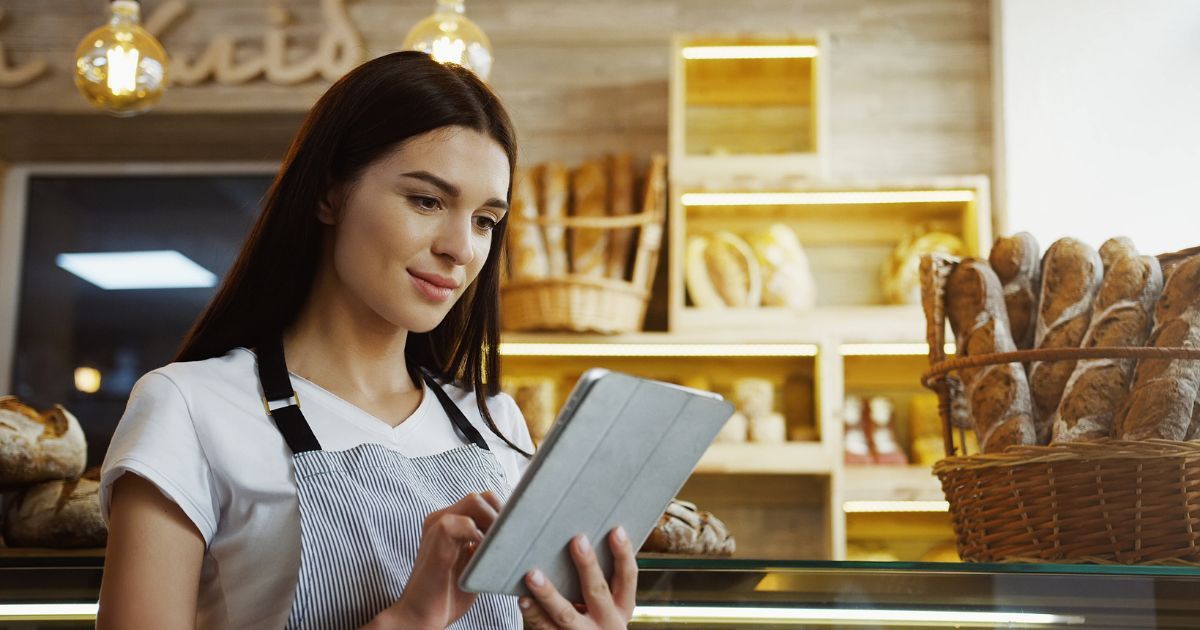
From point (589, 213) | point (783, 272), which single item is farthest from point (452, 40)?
point (783, 272)

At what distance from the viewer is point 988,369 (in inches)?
51.7

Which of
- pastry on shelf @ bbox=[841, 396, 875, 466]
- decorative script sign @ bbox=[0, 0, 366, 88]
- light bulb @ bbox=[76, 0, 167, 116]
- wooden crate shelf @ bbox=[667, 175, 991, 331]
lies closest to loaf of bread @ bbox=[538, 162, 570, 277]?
wooden crate shelf @ bbox=[667, 175, 991, 331]

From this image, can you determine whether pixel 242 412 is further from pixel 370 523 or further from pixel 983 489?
pixel 983 489

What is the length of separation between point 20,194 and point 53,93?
1.51 feet

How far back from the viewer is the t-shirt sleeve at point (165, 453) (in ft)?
3.01

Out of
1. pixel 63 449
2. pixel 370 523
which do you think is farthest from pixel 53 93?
pixel 370 523

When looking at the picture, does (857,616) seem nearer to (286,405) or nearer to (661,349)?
(286,405)

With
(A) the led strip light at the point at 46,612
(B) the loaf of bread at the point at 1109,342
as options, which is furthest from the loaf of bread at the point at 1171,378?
(A) the led strip light at the point at 46,612

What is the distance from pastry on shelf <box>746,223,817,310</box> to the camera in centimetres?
304

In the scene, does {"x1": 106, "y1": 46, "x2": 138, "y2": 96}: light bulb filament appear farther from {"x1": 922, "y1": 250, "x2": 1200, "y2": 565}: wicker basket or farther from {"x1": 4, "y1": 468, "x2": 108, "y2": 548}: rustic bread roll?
{"x1": 922, "y1": 250, "x2": 1200, "y2": 565}: wicker basket

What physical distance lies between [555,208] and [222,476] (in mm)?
2201

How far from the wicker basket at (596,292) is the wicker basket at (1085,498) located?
67.7 inches

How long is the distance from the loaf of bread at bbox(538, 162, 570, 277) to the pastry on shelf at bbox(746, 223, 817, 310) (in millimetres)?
545

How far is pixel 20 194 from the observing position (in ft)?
12.3
